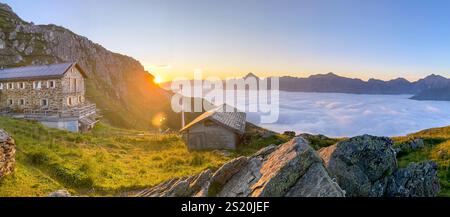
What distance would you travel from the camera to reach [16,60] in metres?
84.4

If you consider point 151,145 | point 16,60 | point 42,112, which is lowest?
point 151,145

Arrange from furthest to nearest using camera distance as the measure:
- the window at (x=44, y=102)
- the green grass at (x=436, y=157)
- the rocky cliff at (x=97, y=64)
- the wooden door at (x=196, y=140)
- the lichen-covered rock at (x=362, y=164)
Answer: the rocky cliff at (x=97, y=64), the window at (x=44, y=102), the wooden door at (x=196, y=140), the green grass at (x=436, y=157), the lichen-covered rock at (x=362, y=164)

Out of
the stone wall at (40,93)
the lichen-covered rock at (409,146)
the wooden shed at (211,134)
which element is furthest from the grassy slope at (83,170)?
the stone wall at (40,93)

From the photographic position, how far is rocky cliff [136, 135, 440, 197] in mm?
6664

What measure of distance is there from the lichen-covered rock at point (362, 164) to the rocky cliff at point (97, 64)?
60223 millimetres

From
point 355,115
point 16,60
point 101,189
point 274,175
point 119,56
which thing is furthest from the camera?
point 119,56

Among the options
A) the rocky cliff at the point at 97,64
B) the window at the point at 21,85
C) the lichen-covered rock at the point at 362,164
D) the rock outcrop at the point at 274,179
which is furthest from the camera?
the rocky cliff at the point at 97,64

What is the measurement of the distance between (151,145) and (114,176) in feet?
51.2

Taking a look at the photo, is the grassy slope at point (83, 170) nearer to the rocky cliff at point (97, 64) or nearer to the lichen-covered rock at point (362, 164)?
the lichen-covered rock at point (362, 164)

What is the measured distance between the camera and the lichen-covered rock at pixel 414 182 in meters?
10.4

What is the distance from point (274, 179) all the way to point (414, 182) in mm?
7153

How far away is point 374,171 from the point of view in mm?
10773
